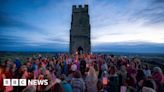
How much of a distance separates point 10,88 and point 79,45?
1842 cm

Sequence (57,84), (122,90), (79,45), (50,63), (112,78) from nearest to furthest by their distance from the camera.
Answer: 1. (57,84)
2. (122,90)
3. (112,78)
4. (50,63)
5. (79,45)

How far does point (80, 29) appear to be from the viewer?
77.7 ft

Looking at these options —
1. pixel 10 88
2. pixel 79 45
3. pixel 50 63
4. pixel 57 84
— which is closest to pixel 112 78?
pixel 57 84

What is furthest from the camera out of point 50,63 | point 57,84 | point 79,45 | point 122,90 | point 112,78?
point 79,45

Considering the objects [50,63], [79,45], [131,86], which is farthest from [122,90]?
[79,45]

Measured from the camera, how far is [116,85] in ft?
15.5

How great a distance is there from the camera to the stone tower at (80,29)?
23.3 m

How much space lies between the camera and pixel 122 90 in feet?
14.0

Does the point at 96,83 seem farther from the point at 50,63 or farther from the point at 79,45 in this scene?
the point at 79,45

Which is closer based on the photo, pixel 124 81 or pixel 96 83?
pixel 124 81

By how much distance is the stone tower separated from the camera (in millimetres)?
23281

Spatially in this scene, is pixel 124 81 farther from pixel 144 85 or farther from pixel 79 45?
pixel 79 45

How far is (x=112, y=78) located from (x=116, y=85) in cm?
16

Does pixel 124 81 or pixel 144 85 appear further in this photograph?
pixel 124 81
